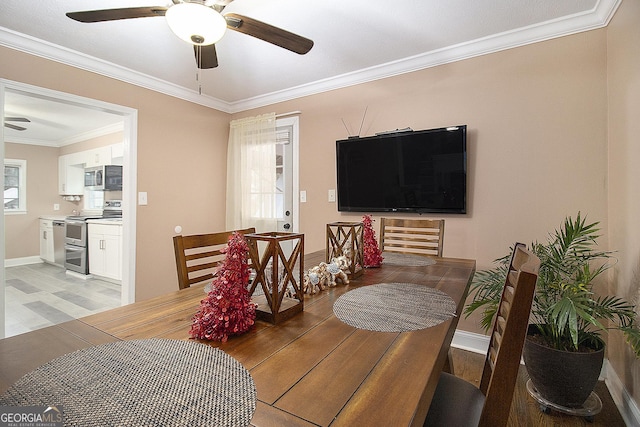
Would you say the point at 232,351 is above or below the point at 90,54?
below

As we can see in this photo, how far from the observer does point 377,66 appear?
2.74 m

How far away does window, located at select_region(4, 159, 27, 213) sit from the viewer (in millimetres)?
5582

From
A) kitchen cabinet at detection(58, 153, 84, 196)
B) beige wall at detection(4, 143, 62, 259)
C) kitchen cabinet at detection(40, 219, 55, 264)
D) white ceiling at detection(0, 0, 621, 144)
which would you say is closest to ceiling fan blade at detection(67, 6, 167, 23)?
white ceiling at detection(0, 0, 621, 144)

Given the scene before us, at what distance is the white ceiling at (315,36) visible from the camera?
6.30 feet

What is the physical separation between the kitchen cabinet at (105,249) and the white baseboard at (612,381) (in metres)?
4.27

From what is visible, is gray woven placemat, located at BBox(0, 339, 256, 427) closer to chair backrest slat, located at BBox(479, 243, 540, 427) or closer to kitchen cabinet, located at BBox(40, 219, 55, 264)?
chair backrest slat, located at BBox(479, 243, 540, 427)

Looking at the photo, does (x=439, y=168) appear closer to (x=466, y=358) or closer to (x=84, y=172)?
(x=466, y=358)

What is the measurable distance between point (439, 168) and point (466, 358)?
1.48 m

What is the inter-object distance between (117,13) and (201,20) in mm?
491

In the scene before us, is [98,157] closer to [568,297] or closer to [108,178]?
[108,178]

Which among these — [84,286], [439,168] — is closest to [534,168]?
[439,168]

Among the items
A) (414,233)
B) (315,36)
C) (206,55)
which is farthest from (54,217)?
(414,233)

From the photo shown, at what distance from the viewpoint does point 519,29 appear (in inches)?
→ 85.7

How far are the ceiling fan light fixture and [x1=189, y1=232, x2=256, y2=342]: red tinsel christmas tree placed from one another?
1.05 m
